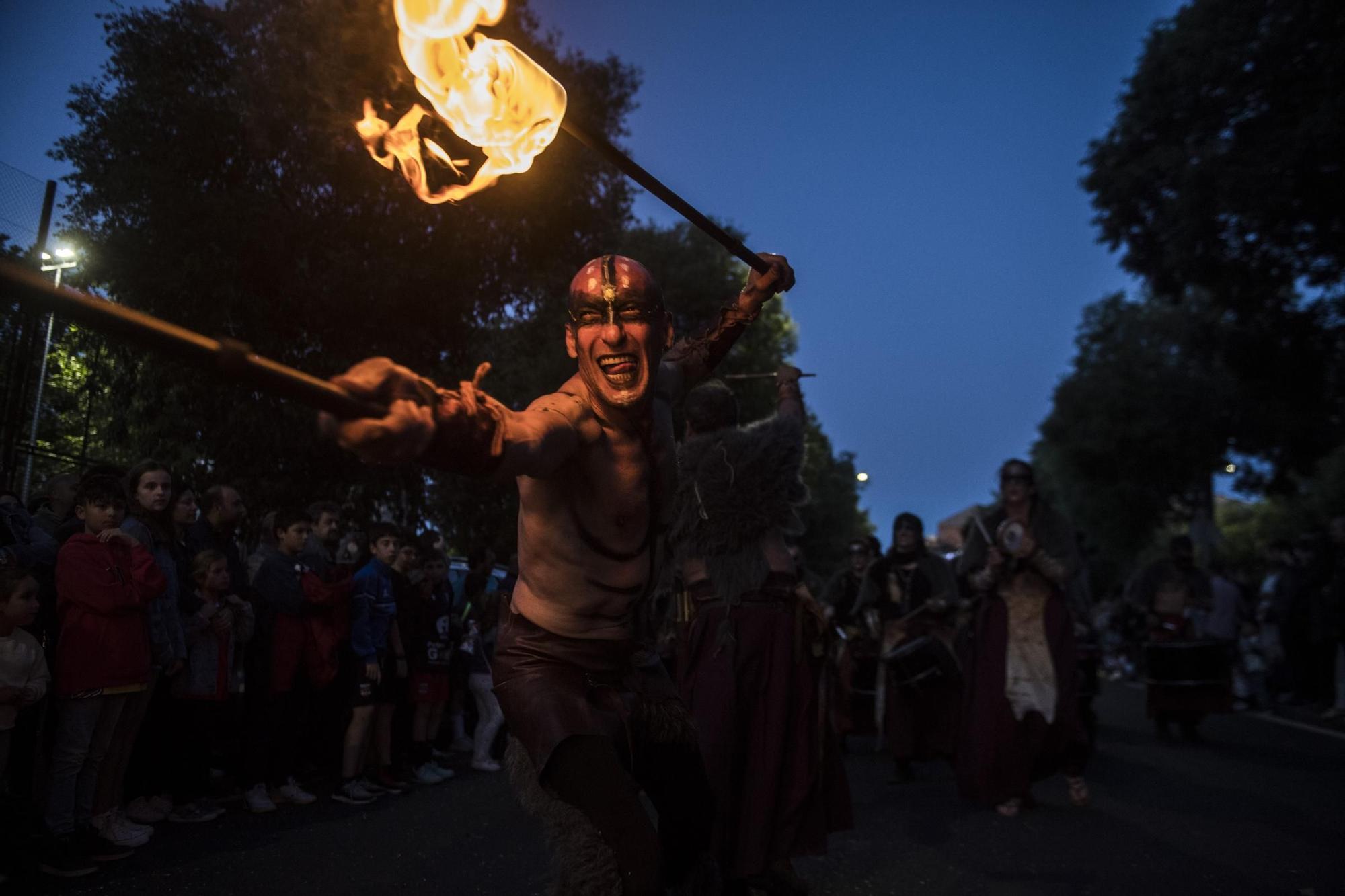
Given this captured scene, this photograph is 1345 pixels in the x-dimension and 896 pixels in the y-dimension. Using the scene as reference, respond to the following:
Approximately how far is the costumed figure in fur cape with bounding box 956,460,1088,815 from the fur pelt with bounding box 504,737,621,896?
4993mm

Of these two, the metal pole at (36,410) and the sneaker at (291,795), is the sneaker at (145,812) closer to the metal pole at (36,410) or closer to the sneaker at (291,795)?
the sneaker at (291,795)

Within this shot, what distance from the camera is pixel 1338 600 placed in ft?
42.8

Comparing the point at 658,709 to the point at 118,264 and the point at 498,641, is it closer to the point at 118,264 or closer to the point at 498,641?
the point at 498,641

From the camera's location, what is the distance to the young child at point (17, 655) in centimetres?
494

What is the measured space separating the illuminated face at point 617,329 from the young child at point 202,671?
14.7 feet

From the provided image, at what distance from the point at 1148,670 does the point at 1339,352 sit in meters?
14.3

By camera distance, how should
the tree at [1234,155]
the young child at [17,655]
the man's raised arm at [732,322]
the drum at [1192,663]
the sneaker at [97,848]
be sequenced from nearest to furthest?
the man's raised arm at [732,322] → the young child at [17,655] → the sneaker at [97,848] → the drum at [1192,663] → the tree at [1234,155]

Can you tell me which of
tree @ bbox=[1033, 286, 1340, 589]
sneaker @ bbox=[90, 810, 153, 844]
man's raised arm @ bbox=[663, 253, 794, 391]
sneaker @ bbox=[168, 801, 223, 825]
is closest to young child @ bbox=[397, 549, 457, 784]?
sneaker @ bbox=[168, 801, 223, 825]

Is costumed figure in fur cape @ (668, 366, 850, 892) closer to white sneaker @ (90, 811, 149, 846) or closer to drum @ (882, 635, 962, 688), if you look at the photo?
white sneaker @ (90, 811, 149, 846)

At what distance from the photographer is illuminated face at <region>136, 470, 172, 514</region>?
6.34 m

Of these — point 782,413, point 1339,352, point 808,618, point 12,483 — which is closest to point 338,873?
point 808,618

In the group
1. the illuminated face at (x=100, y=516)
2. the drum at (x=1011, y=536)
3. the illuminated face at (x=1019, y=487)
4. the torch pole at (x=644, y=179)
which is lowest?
the illuminated face at (x=100, y=516)

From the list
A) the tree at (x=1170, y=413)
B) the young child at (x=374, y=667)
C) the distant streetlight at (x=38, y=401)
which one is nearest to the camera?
the young child at (x=374, y=667)

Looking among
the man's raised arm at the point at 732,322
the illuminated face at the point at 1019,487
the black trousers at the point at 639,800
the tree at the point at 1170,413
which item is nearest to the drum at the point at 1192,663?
the illuminated face at the point at 1019,487
